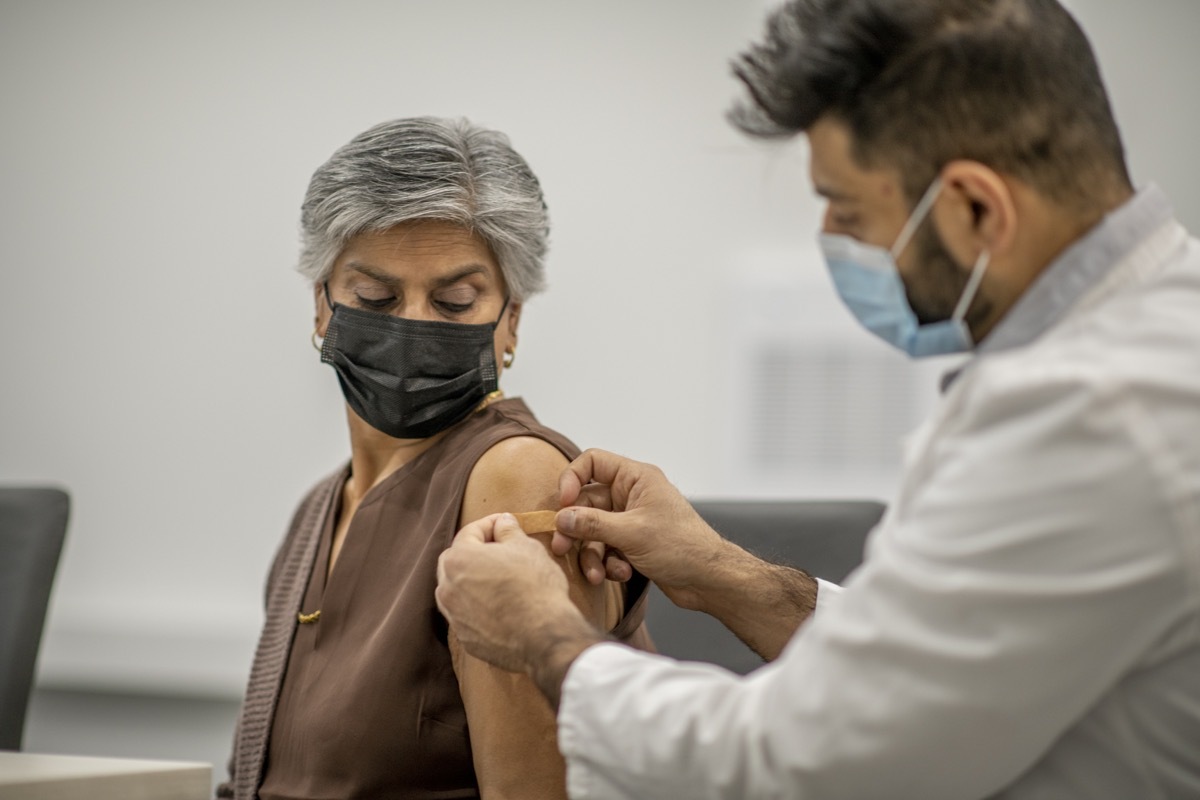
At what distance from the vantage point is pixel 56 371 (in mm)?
3033

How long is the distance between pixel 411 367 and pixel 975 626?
0.94 metres

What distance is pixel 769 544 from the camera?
197 cm

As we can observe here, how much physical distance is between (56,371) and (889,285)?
2563 mm

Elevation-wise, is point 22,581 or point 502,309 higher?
point 502,309

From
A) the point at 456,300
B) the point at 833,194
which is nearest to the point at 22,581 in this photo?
the point at 456,300

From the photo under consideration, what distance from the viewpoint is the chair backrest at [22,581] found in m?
A: 1.95

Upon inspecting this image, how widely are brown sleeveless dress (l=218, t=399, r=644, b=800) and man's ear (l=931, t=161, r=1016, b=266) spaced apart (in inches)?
27.4

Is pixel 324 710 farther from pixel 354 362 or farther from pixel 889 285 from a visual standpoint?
pixel 889 285

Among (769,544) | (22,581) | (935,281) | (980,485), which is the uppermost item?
(935,281)

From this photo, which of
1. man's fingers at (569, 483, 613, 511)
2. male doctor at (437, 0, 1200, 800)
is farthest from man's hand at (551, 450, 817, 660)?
male doctor at (437, 0, 1200, 800)

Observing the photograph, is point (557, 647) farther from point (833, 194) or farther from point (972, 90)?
point (972, 90)

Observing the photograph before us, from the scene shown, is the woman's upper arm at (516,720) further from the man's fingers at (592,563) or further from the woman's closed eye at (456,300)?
the woman's closed eye at (456,300)

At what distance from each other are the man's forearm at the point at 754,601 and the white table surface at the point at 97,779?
729 mm

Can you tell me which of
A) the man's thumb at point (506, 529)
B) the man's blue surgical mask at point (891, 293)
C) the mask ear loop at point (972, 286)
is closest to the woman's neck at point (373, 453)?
the man's thumb at point (506, 529)
